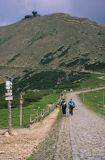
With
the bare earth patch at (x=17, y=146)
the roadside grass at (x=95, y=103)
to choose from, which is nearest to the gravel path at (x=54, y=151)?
the bare earth patch at (x=17, y=146)

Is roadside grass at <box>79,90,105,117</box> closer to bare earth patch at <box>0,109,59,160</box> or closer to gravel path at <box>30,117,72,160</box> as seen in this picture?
bare earth patch at <box>0,109,59,160</box>

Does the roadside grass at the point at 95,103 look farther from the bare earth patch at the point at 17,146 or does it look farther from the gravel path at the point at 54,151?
the gravel path at the point at 54,151

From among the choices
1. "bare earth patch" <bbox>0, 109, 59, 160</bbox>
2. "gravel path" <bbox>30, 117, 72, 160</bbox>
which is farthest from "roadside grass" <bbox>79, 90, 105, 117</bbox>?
"gravel path" <bbox>30, 117, 72, 160</bbox>

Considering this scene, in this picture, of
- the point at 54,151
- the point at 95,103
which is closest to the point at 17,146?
the point at 54,151

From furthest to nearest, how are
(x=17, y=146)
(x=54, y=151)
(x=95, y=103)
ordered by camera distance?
(x=95, y=103) → (x=17, y=146) → (x=54, y=151)

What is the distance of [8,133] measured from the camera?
123ft

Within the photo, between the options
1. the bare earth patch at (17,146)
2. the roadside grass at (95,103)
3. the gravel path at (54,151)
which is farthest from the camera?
the roadside grass at (95,103)

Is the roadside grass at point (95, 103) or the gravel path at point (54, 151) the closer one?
the gravel path at point (54, 151)

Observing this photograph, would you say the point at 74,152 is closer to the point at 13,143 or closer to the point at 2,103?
the point at 13,143

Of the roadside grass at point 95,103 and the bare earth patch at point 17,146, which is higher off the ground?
the roadside grass at point 95,103

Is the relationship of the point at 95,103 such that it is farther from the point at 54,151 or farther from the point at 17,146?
the point at 54,151

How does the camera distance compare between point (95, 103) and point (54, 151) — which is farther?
point (95, 103)

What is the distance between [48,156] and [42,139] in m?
9.77

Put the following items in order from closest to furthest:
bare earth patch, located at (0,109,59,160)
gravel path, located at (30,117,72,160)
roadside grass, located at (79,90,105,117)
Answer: gravel path, located at (30,117,72,160) → bare earth patch, located at (0,109,59,160) → roadside grass, located at (79,90,105,117)
